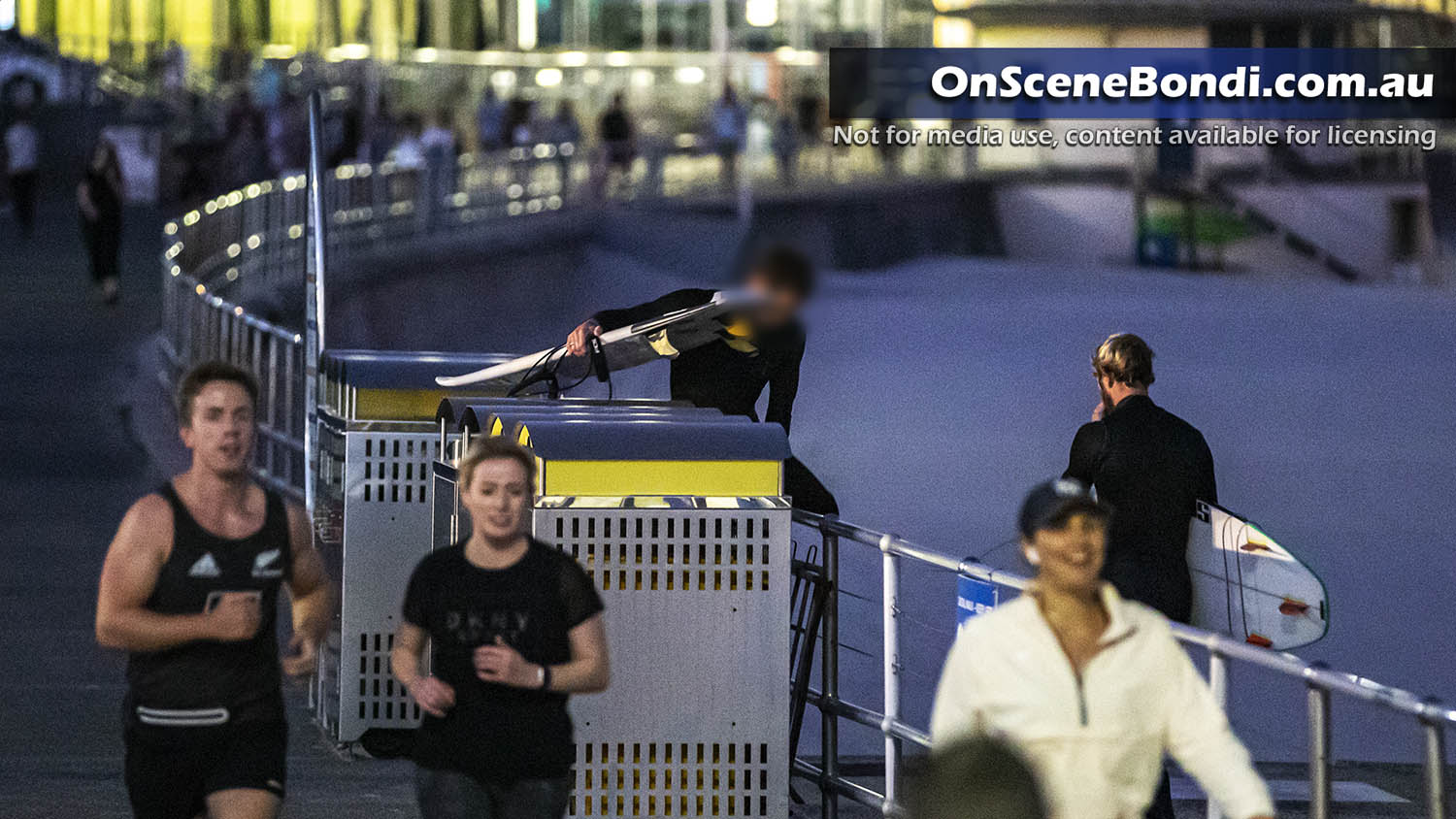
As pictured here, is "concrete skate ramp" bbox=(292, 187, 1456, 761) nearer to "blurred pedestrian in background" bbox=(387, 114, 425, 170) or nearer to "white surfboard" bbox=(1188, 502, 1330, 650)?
"blurred pedestrian in background" bbox=(387, 114, 425, 170)

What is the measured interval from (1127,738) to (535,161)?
27.9 metres

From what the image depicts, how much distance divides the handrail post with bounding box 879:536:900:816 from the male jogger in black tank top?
6.36 ft

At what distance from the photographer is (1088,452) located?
722 centimetres

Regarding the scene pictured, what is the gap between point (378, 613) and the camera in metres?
8.45

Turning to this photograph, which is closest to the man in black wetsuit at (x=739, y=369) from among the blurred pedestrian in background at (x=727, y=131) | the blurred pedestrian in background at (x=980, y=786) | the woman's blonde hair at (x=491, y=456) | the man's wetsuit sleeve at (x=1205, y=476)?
the man's wetsuit sleeve at (x=1205, y=476)

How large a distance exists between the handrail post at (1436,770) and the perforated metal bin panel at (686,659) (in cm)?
216

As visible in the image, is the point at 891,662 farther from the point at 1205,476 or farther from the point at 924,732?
the point at 1205,476

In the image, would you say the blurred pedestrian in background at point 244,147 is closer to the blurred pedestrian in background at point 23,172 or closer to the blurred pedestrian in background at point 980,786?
the blurred pedestrian in background at point 23,172

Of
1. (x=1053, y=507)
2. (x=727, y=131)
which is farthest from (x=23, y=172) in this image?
(x=1053, y=507)

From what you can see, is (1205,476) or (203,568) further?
(1205,476)

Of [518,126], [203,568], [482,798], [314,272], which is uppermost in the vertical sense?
[314,272]

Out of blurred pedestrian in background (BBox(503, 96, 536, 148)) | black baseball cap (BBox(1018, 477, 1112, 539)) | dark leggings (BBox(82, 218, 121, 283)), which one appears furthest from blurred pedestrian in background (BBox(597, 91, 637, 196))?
black baseball cap (BBox(1018, 477, 1112, 539))

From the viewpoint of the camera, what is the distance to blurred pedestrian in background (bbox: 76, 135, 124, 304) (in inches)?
909

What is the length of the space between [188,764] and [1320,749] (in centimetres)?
236
